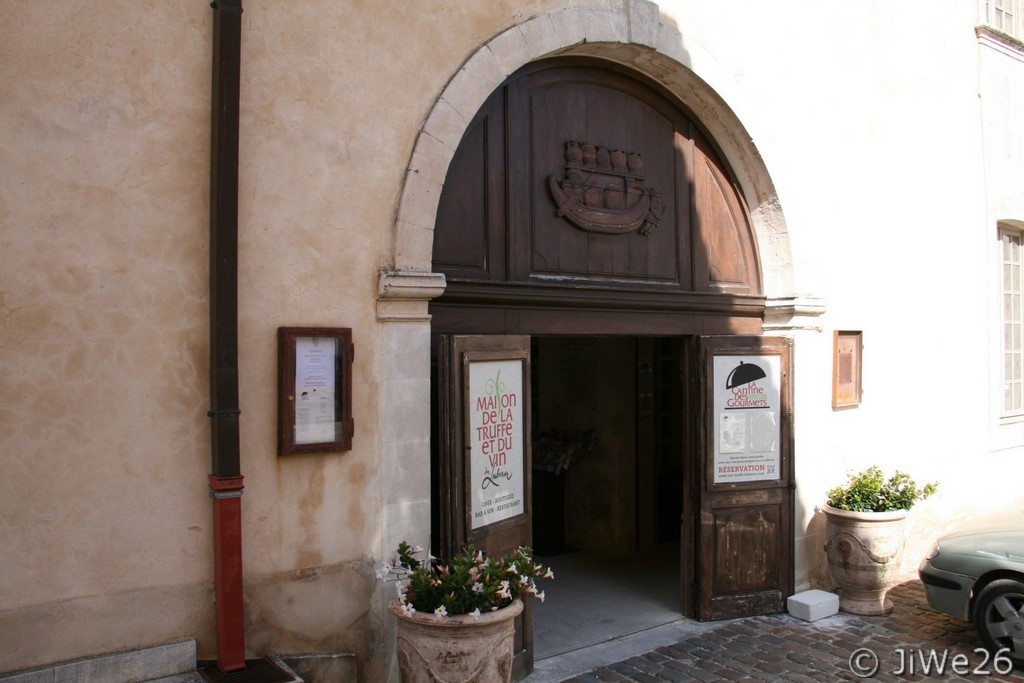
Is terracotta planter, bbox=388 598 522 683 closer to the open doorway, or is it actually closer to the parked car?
the parked car

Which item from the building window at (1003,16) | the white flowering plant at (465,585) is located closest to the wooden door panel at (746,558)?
the white flowering plant at (465,585)

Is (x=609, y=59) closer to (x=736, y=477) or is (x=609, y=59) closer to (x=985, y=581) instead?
(x=736, y=477)

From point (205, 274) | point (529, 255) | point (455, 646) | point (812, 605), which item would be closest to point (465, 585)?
point (455, 646)


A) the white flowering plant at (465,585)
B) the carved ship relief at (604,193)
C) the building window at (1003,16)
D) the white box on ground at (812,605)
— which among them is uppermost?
the building window at (1003,16)

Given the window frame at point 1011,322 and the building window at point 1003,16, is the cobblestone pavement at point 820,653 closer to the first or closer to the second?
the window frame at point 1011,322

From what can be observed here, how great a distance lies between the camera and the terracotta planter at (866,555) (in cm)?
651

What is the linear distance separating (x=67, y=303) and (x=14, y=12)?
1.23m

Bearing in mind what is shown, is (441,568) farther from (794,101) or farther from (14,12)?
(794,101)

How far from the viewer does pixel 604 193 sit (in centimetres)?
592

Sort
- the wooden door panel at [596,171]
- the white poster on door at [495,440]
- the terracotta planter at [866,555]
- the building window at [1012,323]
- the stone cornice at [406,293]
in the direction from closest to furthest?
the stone cornice at [406,293] < the white poster on door at [495,440] < the wooden door panel at [596,171] < the terracotta planter at [866,555] < the building window at [1012,323]

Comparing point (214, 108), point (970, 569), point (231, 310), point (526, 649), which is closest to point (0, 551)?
point (231, 310)

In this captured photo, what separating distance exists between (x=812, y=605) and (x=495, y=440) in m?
3.02

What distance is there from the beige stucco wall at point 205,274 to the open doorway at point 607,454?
309 centimetres

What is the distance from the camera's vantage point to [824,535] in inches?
277
